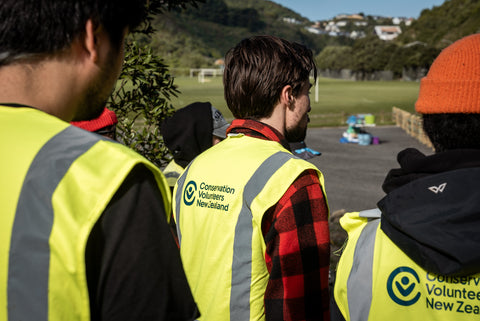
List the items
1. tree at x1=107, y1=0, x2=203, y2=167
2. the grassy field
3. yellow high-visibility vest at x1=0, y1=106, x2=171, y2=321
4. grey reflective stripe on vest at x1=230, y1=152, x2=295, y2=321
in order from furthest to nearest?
the grassy field
tree at x1=107, y1=0, x2=203, y2=167
grey reflective stripe on vest at x1=230, y1=152, x2=295, y2=321
yellow high-visibility vest at x1=0, y1=106, x2=171, y2=321

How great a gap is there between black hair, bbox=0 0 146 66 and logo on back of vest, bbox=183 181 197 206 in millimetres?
1219

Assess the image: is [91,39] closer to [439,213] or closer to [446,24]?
[439,213]

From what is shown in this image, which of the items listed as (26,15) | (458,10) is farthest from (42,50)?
(458,10)

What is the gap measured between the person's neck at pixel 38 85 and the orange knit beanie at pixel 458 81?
132cm

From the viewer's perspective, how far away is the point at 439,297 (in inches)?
59.9

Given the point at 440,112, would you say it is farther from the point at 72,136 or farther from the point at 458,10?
the point at 458,10

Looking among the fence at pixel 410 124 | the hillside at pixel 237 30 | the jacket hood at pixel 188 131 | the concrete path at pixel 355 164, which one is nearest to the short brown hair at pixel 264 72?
the jacket hood at pixel 188 131

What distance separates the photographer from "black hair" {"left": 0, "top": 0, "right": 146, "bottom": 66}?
2.93 feet

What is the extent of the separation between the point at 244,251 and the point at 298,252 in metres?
0.23

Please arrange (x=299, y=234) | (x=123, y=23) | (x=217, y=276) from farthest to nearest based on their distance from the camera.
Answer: (x=217, y=276), (x=299, y=234), (x=123, y=23)

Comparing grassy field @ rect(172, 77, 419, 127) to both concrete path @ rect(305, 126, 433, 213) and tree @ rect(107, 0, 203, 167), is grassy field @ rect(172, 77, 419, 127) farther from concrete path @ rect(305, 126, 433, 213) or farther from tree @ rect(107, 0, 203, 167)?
tree @ rect(107, 0, 203, 167)

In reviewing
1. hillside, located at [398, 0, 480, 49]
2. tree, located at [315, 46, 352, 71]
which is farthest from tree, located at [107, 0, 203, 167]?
tree, located at [315, 46, 352, 71]

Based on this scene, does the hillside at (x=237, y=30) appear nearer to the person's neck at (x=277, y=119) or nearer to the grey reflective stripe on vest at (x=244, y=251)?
the person's neck at (x=277, y=119)

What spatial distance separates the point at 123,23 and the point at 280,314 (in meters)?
1.22
